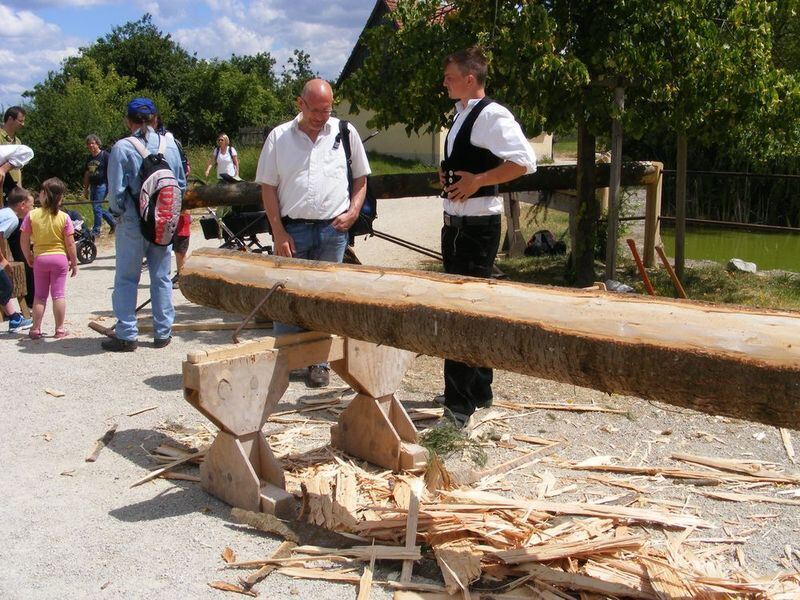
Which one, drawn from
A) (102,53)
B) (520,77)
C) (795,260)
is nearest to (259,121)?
(102,53)

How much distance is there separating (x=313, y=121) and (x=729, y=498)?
130 inches

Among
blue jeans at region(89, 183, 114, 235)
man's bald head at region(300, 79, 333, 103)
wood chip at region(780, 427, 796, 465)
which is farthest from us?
blue jeans at region(89, 183, 114, 235)

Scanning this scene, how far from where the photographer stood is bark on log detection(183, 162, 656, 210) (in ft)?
27.5

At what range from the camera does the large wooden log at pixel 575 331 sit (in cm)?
279

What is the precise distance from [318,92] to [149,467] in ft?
8.17

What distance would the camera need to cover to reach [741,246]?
1481 cm

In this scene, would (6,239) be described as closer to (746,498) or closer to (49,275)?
(49,275)

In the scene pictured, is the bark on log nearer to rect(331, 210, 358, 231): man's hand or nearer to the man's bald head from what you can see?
rect(331, 210, 358, 231): man's hand

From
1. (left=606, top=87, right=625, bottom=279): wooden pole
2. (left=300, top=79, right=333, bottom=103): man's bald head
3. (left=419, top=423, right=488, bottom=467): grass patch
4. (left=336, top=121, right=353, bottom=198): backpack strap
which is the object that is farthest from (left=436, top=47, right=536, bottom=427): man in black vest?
(left=606, top=87, right=625, bottom=279): wooden pole

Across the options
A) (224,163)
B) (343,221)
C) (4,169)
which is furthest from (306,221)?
(224,163)

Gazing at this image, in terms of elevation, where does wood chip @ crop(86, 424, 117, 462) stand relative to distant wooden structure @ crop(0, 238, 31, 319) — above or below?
below

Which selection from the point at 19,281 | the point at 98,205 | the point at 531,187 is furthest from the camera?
the point at 98,205

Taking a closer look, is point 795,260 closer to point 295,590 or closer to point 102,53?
point 295,590

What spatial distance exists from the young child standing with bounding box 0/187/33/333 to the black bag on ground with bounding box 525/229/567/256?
654 centimetres
